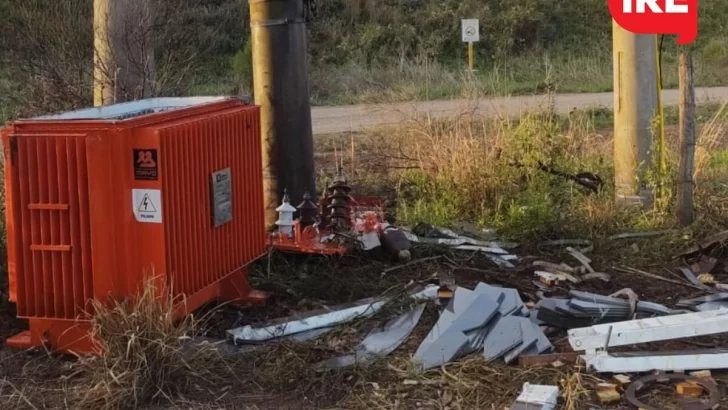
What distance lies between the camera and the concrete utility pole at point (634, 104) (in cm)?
758

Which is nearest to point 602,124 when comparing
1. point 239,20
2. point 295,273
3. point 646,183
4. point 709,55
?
point 646,183

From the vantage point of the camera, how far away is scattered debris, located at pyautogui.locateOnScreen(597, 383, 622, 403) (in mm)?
3838

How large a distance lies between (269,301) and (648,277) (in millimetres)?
2587

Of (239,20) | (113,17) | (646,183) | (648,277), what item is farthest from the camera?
(239,20)

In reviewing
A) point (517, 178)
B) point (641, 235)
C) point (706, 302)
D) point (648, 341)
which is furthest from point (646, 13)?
point (648, 341)

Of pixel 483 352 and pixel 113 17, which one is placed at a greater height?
pixel 113 17

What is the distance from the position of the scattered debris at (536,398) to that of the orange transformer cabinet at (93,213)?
71.7 inches

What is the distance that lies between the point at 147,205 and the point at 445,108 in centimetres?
728

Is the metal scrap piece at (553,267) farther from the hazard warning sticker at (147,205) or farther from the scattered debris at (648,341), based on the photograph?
the hazard warning sticker at (147,205)

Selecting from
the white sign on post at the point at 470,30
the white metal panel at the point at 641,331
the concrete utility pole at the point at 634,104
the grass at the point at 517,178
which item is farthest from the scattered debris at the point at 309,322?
the white sign on post at the point at 470,30

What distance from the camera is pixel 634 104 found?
7648mm

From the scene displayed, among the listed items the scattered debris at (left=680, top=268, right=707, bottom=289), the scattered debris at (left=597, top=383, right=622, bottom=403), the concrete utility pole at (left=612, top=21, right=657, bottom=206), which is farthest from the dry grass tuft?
the concrete utility pole at (left=612, top=21, right=657, bottom=206)

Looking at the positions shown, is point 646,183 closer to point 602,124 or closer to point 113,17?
point 113,17

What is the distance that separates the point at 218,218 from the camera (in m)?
4.89
